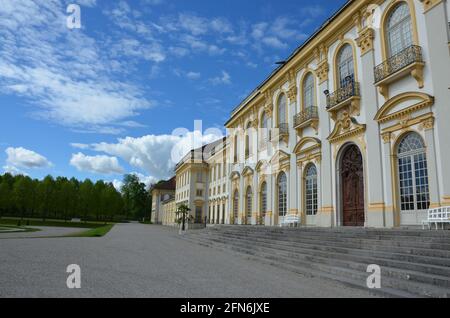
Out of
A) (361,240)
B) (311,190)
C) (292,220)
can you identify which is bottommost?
(361,240)

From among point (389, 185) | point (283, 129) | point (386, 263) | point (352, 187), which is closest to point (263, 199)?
point (283, 129)

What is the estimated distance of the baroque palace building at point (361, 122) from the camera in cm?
1143

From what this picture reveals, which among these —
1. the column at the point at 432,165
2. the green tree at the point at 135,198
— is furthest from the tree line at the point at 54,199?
the column at the point at 432,165

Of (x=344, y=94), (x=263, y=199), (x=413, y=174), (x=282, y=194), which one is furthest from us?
(x=263, y=199)

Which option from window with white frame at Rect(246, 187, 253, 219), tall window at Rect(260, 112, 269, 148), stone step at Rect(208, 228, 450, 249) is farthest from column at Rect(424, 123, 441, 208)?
window with white frame at Rect(246, 187, 253, 219)

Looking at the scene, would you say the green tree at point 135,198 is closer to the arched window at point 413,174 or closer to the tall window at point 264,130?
the tall window at point 264,130

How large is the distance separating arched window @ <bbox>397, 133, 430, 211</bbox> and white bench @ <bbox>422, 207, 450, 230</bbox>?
0.70 meters

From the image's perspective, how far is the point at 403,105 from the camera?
12.5 metres

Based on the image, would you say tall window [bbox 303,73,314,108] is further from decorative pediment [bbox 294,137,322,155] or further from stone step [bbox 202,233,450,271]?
stone step [bbox 202,233,450,271]

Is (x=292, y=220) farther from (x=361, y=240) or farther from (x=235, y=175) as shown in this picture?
(x=235, y=175)

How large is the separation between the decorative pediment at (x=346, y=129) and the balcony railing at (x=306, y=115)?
1.80m

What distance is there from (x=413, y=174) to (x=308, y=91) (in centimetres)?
894

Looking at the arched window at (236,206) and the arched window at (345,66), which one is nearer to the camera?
the arched window at (345,66)

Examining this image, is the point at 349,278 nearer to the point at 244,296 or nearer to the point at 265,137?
the point at 244,296
